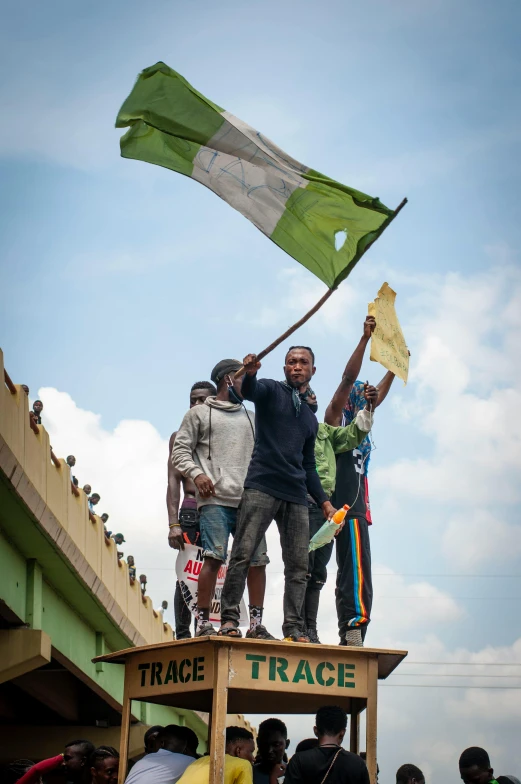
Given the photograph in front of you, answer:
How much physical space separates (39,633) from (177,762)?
207 inches

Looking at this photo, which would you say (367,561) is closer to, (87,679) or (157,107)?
(157,107)

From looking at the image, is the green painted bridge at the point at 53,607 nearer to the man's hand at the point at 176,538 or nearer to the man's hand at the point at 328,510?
the man's hand at the point at 176,538

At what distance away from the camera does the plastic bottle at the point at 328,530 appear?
737cm

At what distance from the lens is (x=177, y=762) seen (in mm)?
6578

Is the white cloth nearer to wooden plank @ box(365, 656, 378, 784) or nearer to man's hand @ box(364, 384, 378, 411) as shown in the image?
wooden plank @ box(365, 656, 378, 784)

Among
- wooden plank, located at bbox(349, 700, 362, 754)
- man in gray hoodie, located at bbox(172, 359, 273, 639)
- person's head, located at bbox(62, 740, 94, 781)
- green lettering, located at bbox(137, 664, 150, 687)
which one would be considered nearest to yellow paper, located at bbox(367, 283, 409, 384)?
man in gray hoodie, located at bbox(172, 359, 273, 639)

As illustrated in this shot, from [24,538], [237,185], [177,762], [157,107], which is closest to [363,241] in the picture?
[237,185]

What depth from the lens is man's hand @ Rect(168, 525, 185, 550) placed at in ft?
27.9

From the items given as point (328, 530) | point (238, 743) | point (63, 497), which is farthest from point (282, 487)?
point (63, 497)

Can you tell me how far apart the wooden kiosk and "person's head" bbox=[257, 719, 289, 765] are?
26 cm

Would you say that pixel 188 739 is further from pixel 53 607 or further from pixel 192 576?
pixel 53 607

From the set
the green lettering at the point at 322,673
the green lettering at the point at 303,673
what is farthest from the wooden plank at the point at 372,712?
the green lettering at the point at 303,673

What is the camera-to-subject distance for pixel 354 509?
26.7 ft

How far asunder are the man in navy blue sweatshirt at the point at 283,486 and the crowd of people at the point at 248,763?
0.76m
